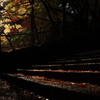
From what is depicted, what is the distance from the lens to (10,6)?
13297 millimetres

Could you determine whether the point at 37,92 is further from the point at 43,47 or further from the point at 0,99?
the point at 43,47

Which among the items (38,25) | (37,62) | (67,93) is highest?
(38,25)

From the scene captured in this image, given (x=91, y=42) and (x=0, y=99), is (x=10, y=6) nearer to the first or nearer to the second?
(x=91, y=42)

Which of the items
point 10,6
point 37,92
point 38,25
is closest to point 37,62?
point 10,6

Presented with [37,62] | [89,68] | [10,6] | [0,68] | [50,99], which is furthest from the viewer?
[10,6]

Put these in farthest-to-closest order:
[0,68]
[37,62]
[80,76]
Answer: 1. [37,62]
2. [0,68]
3. [80,76]

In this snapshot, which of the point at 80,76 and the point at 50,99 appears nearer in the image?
the point at 50,99

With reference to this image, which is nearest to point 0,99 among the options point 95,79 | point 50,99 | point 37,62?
point 50,99

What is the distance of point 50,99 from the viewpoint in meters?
3.16

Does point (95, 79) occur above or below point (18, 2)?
below

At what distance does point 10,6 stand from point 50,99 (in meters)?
12.2

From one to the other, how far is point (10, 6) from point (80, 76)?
38.8 feet

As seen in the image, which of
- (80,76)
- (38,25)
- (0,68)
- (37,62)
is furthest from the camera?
(38,25)

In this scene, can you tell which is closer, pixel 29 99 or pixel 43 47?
pixel 29 99
